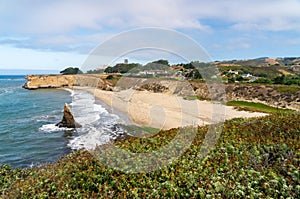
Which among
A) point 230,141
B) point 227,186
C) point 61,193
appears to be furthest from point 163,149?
point 61,193

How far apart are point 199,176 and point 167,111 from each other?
89.9ft

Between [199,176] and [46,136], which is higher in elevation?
[199,176]

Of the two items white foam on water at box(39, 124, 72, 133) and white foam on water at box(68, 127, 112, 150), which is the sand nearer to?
white foam on water at box(68, 127, 112, 150)

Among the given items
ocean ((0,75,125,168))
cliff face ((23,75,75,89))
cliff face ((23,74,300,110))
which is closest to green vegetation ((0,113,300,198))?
ocean ((0,75,125,168))

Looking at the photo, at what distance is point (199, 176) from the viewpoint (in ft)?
17.0

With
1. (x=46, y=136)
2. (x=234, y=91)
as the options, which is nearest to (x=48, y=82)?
(x=234, y=91)

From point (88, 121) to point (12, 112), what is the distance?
48.6 feet

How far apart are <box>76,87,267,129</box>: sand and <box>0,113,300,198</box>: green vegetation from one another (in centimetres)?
1628

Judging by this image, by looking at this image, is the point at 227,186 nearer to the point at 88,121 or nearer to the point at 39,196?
the point at 39,196

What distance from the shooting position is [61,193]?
527cm

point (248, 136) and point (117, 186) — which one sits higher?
point (248, 136)

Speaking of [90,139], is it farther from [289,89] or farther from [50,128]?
[289,89]

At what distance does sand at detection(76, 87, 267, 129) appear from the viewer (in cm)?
2594

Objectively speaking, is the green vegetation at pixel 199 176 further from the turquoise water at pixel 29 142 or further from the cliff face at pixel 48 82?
the cliff face at pixel 48 82
